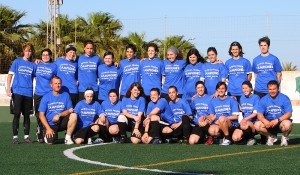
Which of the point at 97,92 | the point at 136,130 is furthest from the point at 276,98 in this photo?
the point at 97,92

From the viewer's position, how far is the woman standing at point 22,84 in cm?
1282

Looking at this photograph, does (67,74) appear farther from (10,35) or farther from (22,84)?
(10,35)

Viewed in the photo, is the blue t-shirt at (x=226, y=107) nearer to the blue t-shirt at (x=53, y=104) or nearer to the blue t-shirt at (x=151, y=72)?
the blue t-shirt at (x=151, y=72)

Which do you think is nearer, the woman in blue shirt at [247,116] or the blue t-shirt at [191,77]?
the woman in blue shirt at [247,116]

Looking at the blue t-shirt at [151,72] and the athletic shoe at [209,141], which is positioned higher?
the blue t-shirt at [151,72]

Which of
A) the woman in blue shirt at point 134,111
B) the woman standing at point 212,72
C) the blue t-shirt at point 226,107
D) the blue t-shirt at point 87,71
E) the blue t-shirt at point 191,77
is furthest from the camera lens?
the blue t-shirt at point 87,71

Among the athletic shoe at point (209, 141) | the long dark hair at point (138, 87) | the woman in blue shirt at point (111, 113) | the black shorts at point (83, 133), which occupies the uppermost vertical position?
the long dark hair at point (138, 87)

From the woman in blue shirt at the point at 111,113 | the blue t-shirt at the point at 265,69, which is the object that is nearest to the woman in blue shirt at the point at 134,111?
the woman in blue shirt at the point at 111,113

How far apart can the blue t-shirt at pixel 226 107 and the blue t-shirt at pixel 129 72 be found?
5.40ft

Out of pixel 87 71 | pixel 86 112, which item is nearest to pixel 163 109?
pixel 86 112

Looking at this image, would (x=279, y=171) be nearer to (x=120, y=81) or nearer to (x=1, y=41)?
(x=120, y=81)

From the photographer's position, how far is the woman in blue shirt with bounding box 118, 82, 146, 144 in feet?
41.6

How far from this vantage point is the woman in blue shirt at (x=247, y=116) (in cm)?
1216

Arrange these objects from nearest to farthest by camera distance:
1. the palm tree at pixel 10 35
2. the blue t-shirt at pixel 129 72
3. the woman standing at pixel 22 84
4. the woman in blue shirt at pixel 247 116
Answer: the woman in blue shirt at pixel 247 116, the woman standing at pixel 22 84, the blue t-shirt at pixel 129 72, the palm tree at pixel 10 35
